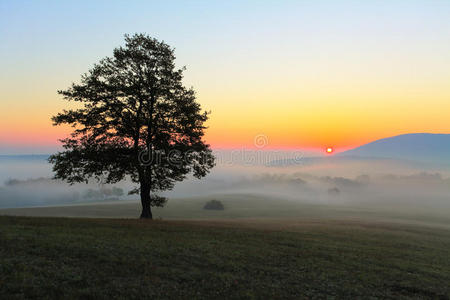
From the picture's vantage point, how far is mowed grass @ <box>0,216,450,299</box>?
13677 mm

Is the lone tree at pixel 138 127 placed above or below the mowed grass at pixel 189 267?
above

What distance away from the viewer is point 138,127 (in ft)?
117

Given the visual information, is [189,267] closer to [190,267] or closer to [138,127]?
[190,267]

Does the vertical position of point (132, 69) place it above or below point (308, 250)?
above

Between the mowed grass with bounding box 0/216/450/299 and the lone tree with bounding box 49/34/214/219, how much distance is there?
29.0 ft

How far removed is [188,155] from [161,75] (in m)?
10.2

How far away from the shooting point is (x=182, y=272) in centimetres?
1639

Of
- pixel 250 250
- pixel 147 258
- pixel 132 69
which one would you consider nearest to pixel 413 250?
pixel 250 250

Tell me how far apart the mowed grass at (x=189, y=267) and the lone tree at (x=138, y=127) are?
884 cm

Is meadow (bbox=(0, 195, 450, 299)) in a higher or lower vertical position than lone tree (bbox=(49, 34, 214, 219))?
lower

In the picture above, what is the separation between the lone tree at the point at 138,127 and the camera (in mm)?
34531

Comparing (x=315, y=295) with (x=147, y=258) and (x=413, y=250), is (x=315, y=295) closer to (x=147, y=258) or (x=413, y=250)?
(x=147, y=258)

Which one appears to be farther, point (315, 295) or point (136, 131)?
point (136, 131)

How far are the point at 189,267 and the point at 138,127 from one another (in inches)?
869
